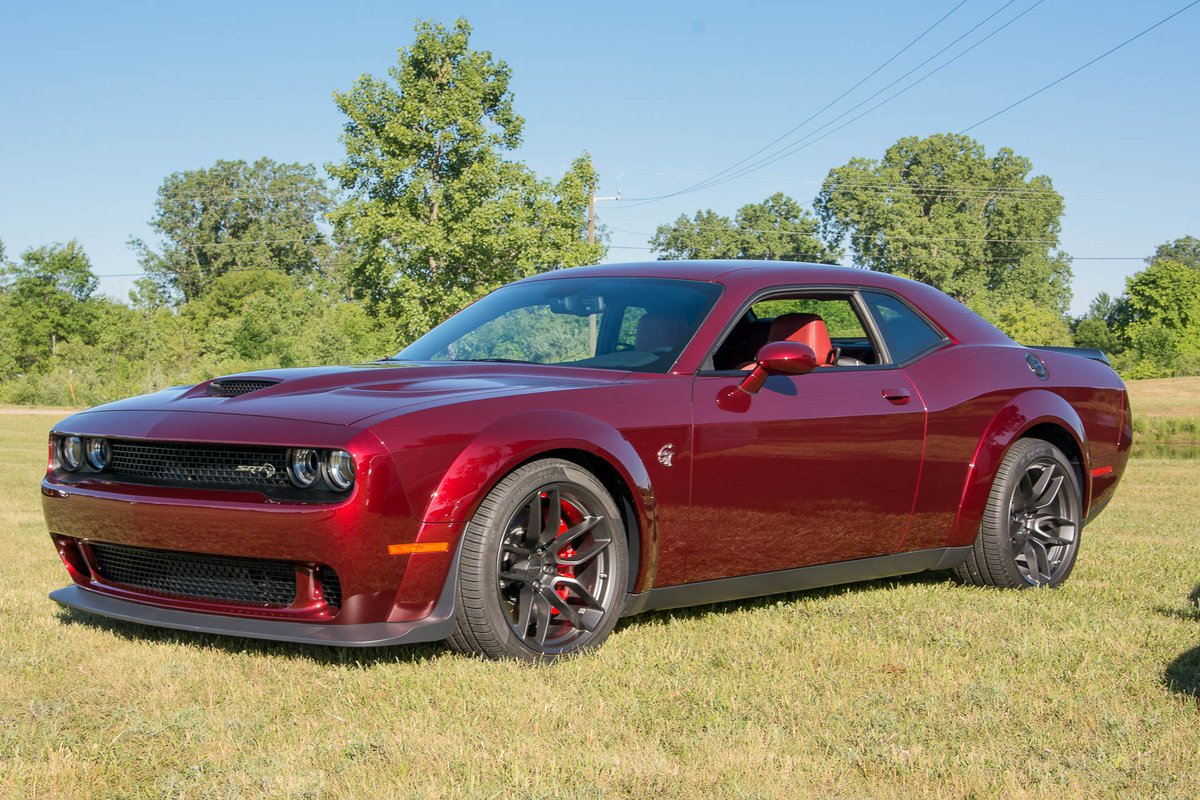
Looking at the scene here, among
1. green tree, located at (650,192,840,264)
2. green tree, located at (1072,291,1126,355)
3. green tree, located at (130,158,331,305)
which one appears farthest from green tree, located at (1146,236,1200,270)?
green tree, located at (130,158,331,305)

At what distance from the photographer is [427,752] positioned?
340cm

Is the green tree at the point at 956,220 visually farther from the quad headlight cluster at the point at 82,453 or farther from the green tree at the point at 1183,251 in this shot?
the quad headlight cluster at the point at 82,453

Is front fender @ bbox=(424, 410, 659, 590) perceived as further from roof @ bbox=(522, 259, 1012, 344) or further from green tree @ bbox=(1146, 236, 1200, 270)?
green tree @ bbox=(1146, 236, 1200, 270)

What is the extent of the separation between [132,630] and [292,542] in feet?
4.57

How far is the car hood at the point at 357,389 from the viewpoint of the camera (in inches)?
169

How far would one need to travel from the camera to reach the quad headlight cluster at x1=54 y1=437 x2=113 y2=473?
465 cm

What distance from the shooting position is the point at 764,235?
9075cm

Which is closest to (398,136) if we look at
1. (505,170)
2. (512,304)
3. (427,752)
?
(505,170)

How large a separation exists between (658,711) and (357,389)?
5.31 ft

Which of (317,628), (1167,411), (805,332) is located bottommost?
(1167,411)

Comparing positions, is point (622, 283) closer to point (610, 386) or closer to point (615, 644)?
point (610, 386)

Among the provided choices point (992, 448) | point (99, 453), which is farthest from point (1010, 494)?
point (99, 453)

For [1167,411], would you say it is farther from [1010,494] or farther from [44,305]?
[44,305]

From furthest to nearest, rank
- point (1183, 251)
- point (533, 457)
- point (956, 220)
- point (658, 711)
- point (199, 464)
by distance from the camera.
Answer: point (1183, 251) < point (956, 220) < point (533, 457) < point (199, 464) < point (658, 711)
